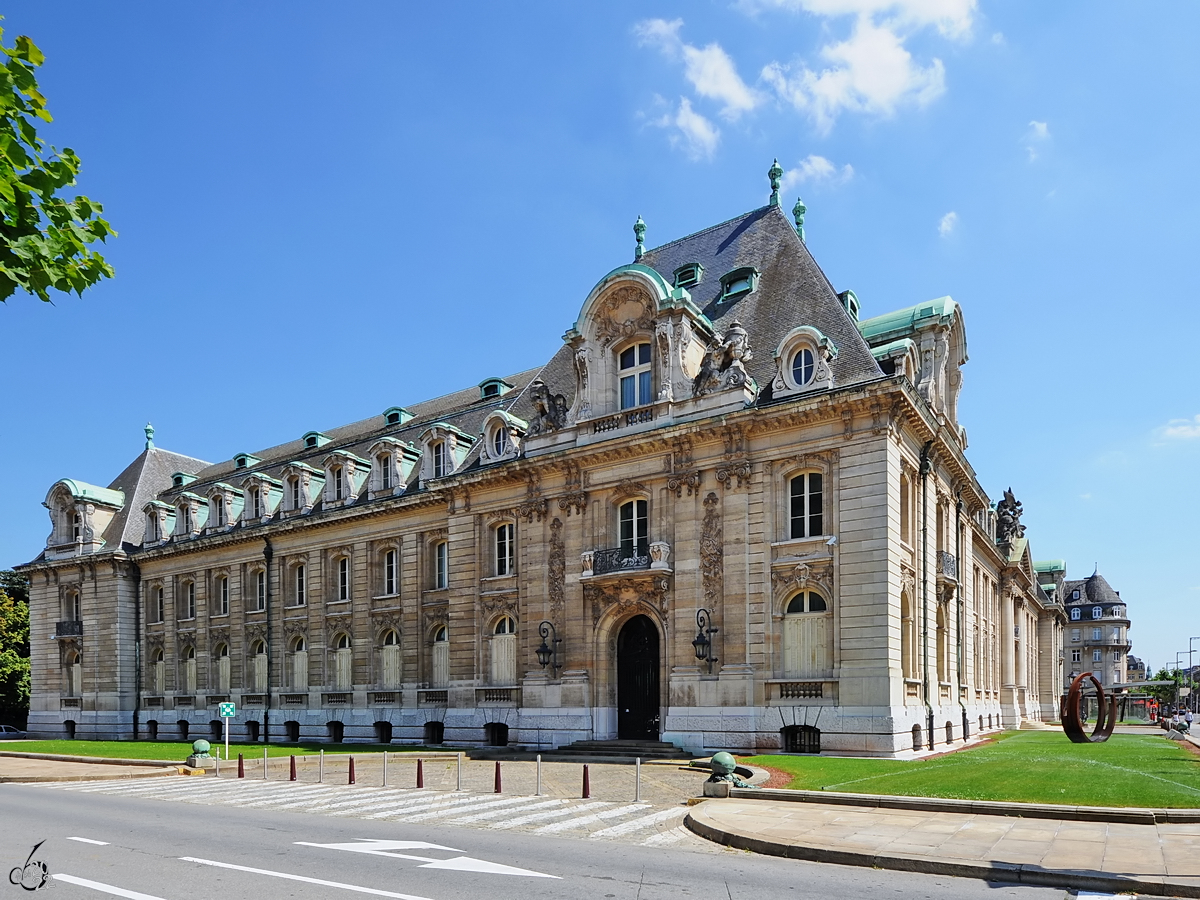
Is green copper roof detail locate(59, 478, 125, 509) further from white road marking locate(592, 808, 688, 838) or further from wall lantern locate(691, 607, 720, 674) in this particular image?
white road marking locate(592, 808, 688, 838)

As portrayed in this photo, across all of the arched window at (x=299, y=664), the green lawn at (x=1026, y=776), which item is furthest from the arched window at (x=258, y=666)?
the green lawn at (x=1026, y=776)

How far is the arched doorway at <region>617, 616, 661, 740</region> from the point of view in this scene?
3403 cm

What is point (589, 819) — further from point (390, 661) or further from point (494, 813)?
point (390, 661)

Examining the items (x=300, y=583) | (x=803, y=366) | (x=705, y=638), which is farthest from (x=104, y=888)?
(x=300, y=583)

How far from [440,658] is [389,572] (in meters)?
5.47

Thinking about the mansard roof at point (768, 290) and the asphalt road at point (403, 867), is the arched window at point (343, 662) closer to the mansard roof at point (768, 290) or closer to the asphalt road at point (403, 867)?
the mansard roof at point (768, 290)

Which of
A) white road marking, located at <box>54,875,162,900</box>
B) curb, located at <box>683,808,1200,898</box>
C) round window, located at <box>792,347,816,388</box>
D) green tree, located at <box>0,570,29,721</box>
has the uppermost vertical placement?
round window, located at <box>792,347,816,388</box>

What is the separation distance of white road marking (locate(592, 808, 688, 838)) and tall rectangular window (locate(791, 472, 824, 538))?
45.3ft

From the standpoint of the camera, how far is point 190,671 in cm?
5378

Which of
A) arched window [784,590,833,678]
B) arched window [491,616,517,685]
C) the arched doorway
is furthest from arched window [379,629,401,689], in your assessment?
arched window [784,590,833,678]

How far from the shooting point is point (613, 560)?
113ft

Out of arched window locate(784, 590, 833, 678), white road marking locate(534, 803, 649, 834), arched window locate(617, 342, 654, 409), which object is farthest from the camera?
arched window locate(617, 342, 654, 409)

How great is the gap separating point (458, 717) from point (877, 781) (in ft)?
73.1

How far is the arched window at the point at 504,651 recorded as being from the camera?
1507 inches
